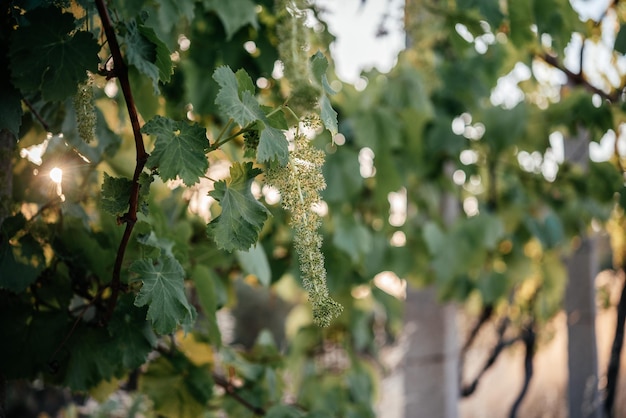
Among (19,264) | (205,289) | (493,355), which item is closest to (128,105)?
(19,264)

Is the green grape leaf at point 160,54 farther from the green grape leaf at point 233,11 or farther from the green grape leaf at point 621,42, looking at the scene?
the green grape leaf at point 621,42

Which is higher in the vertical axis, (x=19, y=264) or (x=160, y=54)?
(x=160, y=54)

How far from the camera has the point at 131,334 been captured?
0.75 metres

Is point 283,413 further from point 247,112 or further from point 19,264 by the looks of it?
point 247,112

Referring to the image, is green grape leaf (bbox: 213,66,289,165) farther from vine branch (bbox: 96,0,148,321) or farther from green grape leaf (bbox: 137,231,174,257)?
green grape leaf (bbox: 137,231,174,257)

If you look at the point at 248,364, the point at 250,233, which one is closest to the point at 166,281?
the point at 250,233

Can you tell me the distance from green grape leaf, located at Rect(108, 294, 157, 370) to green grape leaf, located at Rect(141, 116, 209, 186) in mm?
250

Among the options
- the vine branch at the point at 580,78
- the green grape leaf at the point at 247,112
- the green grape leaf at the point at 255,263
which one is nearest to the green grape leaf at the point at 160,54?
the green grape leaf at the point at 247,112

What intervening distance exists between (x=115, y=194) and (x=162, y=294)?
9 cm

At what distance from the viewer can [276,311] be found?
4.74 m

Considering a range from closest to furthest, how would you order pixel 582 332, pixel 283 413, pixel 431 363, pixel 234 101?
pixel 234 101 → pixel 283 413 → pixel 431 363 → pixel 582 332

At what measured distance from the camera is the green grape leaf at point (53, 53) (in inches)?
23.3

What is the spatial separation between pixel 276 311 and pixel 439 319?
2.80m

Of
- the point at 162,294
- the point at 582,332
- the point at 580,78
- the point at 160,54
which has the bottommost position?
the point at 162,294
